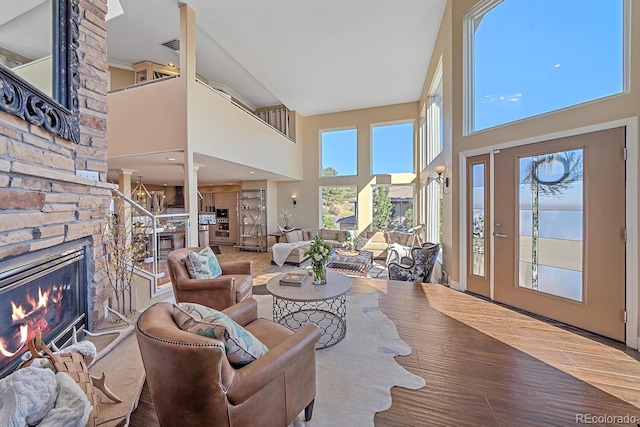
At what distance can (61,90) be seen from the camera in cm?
187

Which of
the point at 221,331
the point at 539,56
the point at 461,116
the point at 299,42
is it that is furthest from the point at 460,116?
the point at 221,331

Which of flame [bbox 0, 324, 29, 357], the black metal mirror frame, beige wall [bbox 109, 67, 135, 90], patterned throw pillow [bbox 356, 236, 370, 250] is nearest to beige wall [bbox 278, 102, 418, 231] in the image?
patterned throw pillow [bbox 356, 236, 370, 250]

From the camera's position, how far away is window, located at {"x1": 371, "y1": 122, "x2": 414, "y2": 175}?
8.07 m

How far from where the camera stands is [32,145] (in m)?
1.58

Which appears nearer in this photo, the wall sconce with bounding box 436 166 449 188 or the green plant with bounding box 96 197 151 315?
the green plant with bounding box 96 197 151 315

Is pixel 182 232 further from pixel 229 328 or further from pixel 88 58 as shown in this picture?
pixel 229 328

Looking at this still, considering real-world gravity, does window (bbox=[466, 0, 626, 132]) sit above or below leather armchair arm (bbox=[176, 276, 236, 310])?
above

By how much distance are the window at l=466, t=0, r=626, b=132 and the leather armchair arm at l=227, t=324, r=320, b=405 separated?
3802mm

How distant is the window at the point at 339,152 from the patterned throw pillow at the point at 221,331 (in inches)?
298

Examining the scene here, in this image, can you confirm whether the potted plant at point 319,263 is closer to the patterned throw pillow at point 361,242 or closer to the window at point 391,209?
the patterned throw pillow at point 361,242

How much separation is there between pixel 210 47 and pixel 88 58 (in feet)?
12.4

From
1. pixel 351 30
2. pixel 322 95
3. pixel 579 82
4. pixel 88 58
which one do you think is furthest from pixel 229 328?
pixel 322 95

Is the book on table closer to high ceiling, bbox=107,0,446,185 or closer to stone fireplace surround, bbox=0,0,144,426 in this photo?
stone fireplace surround, bbox=0,0,144,426

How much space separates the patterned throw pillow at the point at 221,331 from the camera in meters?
1.25
